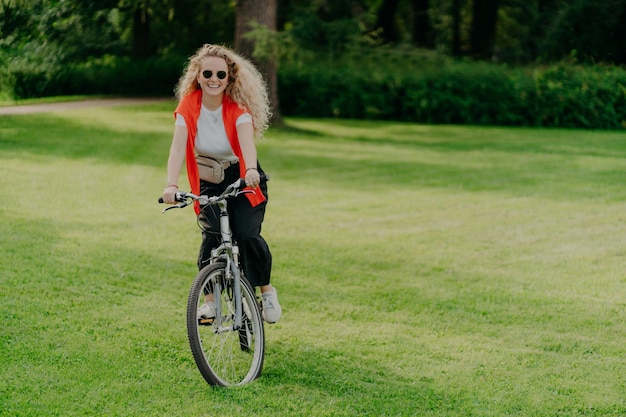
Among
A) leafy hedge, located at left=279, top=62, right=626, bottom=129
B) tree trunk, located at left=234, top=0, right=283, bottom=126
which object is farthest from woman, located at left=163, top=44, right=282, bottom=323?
leafy hedge, located at left=279, top=62, right=626, bottom=129

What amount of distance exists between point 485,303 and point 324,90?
18.2 m

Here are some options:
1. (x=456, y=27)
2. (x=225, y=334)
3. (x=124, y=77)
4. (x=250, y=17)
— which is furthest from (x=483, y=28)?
(x=225, y=334)

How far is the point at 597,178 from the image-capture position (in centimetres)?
1308

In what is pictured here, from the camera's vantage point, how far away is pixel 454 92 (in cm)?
2334

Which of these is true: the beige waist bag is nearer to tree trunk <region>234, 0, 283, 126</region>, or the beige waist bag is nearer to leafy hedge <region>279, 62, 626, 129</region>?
tree trunk <region>234, 0, 283, 126</region>

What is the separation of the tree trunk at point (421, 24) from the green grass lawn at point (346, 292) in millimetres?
21916

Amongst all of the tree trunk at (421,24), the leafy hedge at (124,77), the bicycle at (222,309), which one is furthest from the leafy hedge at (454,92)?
the bicycle at (222,309)

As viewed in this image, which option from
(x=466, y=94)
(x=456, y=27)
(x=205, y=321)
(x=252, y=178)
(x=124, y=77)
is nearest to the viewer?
(x=252, y=178)

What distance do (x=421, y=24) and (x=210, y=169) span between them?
3196 cm

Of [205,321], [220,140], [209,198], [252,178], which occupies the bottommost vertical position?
[205,321]

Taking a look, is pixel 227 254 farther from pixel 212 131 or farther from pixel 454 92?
pixel 454 92

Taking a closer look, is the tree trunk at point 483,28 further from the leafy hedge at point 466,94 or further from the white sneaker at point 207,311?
the white sneaker at point 207,311

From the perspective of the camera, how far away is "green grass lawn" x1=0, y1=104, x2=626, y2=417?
15.7ft

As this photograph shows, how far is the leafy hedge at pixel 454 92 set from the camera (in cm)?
2206
